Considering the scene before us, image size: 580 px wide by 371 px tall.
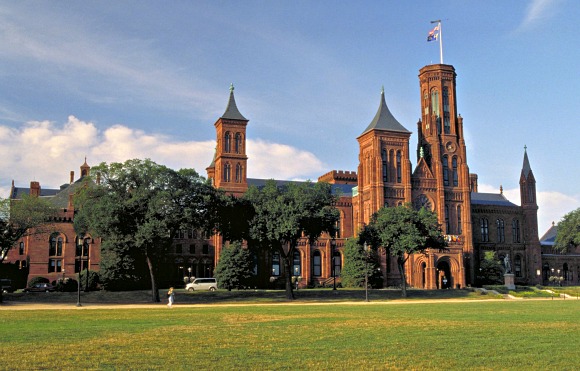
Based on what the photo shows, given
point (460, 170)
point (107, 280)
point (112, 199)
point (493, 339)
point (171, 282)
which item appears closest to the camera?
point (493, 339)

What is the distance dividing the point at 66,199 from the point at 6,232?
26.7 metres

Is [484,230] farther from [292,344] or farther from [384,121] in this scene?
[292,344]

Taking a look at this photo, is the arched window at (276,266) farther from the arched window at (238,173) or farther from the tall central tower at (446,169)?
the tall central tower at (446,169)

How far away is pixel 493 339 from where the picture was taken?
19.8m

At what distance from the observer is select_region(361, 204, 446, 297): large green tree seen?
60719 millimetres

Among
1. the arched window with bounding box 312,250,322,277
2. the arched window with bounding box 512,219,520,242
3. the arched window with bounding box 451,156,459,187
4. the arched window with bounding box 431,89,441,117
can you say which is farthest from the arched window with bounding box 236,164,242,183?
the arched window with bounding box 512,219,520,242

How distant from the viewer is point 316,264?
276 ft

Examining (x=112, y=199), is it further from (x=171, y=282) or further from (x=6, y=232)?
(x=171, y=282)

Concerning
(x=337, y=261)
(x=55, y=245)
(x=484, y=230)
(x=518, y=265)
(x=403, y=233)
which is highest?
(x=484, y=230)

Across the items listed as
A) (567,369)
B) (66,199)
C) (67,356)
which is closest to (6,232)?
(66,199)

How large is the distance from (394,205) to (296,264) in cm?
1533

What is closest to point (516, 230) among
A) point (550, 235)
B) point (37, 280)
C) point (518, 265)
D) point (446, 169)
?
point (518, 265)

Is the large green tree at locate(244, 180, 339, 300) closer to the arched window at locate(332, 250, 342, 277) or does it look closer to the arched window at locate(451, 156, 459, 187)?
the arched window at locate(332, 250, 342, 277)

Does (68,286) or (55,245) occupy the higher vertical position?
(55,245)
